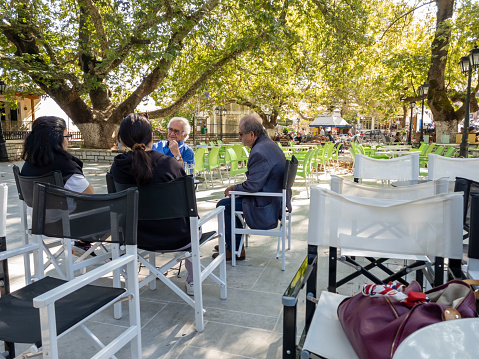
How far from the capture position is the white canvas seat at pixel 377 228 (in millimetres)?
1701

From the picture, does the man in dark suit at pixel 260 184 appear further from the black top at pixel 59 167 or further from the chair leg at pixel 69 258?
the chair leg at pixel 69 258

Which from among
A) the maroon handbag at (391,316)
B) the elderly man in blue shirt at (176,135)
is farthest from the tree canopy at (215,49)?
the maroon handbag at (391,316)

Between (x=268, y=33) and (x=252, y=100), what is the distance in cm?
1144

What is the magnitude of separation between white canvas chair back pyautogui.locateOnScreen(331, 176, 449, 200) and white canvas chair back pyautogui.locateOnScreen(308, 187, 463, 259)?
1.94 feet

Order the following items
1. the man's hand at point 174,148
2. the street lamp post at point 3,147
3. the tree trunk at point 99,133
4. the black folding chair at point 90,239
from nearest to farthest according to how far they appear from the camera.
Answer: the black folding chair at point 90,239, the man's hand at point 174,148, the street lamp post at point 3,147, the tree trunk at point 99,133

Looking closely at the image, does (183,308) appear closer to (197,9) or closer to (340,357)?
(340,357)

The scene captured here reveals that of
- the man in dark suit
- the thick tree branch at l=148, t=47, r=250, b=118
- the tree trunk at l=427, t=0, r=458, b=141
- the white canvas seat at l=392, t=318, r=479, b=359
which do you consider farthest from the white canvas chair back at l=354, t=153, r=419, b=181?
the tree trunk at l=427, t=0, r=458, b=141

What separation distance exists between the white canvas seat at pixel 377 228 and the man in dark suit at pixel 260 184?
1.80 metres

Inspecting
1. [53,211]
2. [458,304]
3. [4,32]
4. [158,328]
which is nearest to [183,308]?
[158,328]

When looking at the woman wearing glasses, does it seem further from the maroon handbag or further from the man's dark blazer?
the maroon handbag

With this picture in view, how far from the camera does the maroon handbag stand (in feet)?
4.03

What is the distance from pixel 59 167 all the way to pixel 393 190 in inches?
103

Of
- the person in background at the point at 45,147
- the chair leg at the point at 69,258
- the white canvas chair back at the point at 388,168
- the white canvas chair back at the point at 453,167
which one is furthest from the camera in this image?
the white canvas chair back at the point at 388,168

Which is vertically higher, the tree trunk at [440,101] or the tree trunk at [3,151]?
the tree trunk at [440,101]
